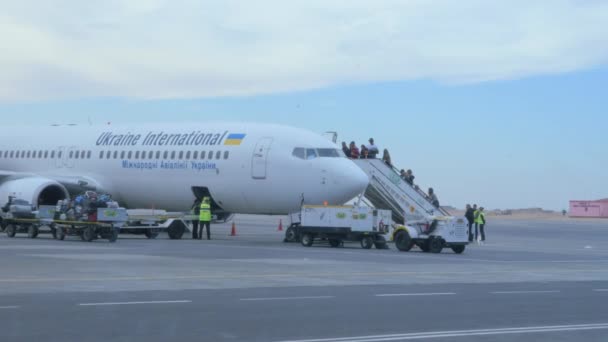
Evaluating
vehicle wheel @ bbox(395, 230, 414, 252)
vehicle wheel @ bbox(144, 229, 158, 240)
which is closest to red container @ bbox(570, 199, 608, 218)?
vehicle wheel @ bbox(144, 229, 158, 240)

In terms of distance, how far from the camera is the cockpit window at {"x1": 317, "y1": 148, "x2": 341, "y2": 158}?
119 feet

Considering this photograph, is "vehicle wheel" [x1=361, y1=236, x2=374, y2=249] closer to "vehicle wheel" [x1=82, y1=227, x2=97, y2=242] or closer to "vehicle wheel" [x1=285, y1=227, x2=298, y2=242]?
"vehicle wheel" [x1=285, y1=227, x2=298, y2=242]

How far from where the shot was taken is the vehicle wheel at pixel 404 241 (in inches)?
1266

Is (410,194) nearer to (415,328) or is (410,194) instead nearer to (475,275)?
(475,275)

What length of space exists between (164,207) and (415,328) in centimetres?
2856

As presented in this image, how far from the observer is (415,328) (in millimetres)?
12945

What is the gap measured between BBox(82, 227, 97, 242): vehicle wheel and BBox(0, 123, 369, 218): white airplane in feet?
18.9

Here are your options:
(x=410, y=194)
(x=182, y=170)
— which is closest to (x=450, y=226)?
(x=410, y=194)

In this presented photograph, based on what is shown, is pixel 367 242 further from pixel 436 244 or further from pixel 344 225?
pixel 436 244

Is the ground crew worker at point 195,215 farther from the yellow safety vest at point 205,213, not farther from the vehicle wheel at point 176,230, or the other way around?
the yellow safety vest at point 205,213

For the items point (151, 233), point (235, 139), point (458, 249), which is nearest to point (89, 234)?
point (151, 233)

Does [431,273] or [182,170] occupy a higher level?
[182,170]

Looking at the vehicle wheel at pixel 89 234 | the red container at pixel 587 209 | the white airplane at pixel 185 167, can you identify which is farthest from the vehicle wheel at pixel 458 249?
the red container at pixel 587 209

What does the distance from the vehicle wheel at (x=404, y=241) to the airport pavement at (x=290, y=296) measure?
9.89 ft
